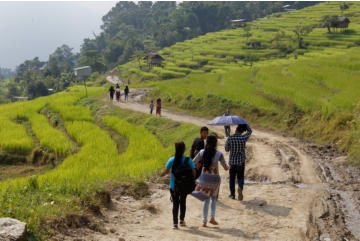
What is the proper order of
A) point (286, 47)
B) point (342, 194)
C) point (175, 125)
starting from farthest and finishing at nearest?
point (286, 47) < point (175, 125) < point (342, 194)

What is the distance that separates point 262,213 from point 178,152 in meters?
2.48

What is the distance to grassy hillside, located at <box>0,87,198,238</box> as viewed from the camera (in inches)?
234

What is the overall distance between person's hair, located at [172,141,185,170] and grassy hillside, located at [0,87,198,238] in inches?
75.7

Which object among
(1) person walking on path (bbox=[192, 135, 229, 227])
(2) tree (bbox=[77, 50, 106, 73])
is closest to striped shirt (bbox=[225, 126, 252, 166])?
(1) person walking on path (bbox=[192, 135, 229, 227])

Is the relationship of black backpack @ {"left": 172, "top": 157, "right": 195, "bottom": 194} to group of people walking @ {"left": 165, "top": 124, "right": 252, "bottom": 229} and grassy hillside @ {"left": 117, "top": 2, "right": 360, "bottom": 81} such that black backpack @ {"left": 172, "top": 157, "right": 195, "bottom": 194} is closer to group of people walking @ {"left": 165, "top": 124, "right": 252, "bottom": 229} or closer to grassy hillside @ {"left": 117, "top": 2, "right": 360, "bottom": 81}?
group of people walking @ {"left": 165, "top": 124, "right": 252, "bottom": 229}

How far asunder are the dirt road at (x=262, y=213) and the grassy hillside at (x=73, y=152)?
0.73m

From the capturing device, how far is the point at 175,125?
18047 millimetres

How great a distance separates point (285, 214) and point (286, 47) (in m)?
41.6

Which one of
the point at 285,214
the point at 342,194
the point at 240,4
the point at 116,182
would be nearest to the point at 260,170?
the point at 342,194

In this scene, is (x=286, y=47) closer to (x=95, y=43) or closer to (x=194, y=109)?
(x=194, y=109)

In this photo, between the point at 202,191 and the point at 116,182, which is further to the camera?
the point at 116,182

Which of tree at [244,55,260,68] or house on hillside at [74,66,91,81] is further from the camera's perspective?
house on hillside at [74,66,91,81]

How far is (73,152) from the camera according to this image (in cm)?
1467

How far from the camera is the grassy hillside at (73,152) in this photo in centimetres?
594
